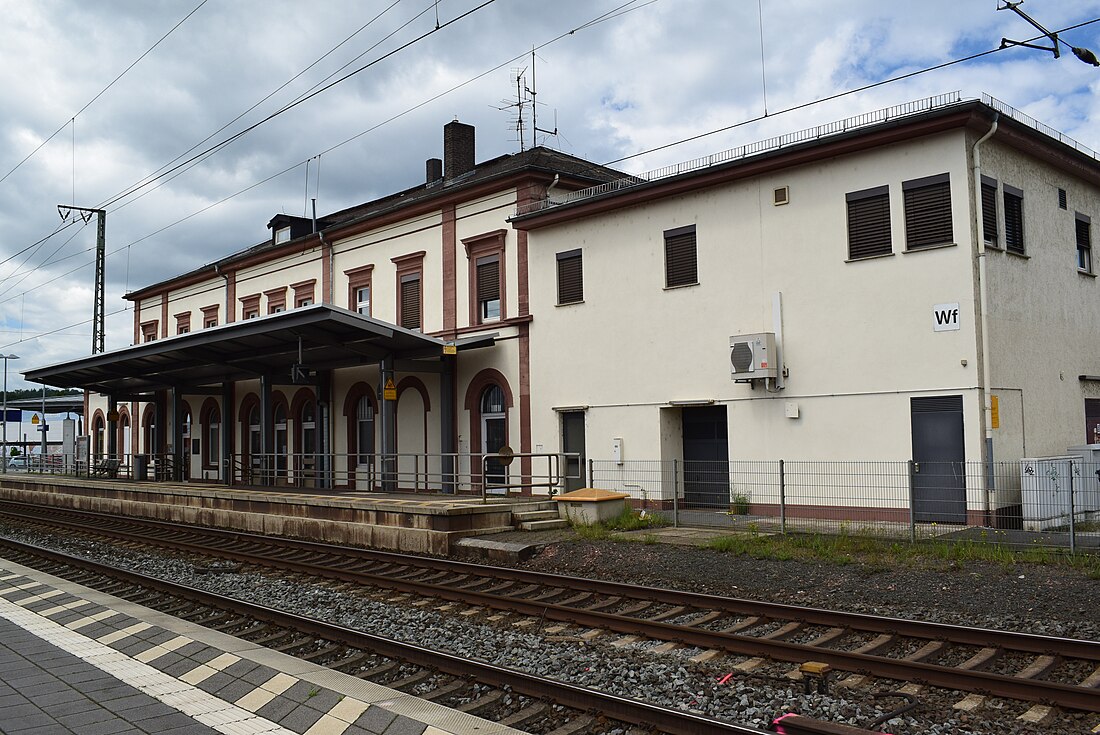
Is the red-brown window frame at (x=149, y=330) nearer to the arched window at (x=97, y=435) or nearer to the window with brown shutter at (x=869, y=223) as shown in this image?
the arched window at (x=97, y=435)

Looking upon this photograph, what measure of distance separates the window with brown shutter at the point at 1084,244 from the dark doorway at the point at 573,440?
11.4 m

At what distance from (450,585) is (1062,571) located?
794 centimetres

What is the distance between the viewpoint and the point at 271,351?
26.1m

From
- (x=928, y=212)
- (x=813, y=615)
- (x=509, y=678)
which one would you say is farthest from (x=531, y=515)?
(x=509, y=678)

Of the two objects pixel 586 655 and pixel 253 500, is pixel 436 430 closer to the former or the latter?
pixel 253 500

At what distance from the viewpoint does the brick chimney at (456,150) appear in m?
31.1

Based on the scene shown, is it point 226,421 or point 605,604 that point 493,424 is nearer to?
point 605,604

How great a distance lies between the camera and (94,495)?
1220 inches

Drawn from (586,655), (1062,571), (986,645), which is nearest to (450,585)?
(586,655)

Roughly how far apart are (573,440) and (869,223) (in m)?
8.59

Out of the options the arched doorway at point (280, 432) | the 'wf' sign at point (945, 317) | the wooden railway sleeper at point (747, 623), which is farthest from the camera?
the arched doorway at point (280, 432)

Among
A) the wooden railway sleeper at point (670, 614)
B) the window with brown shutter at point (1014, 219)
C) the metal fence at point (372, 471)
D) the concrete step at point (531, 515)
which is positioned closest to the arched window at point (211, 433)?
the metal fence at point (372, 471)

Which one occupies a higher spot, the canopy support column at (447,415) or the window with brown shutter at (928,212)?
the window with brown shutter at (928,212)

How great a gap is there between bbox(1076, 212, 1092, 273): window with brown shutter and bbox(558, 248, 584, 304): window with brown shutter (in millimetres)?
10804
